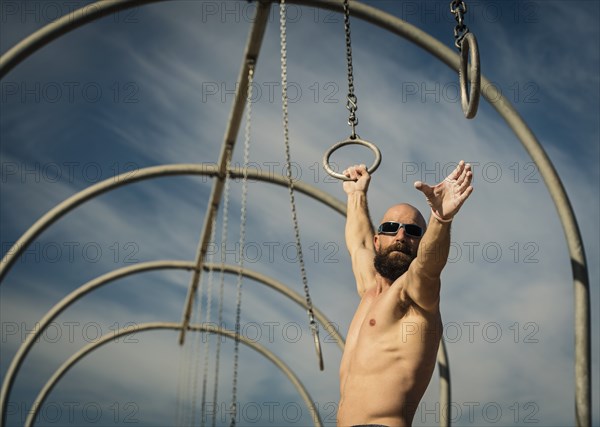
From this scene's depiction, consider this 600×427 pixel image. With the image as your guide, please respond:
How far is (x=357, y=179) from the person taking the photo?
614cm

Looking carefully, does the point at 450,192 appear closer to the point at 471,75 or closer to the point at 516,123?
the point at 471,75

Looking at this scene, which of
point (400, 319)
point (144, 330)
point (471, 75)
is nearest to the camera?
point (471, 75)

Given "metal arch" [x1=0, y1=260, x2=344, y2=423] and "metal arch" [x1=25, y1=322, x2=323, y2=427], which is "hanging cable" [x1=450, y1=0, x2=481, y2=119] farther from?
"metal arch" [x1=25, y1=322, x2=323, y2=427]

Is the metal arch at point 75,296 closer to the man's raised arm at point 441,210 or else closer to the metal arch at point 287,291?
the metal arch at point 287,291

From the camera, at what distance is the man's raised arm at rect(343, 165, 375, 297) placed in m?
5.46

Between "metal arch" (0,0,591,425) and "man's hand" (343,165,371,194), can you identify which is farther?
"metal arch" (0,0,591,425)

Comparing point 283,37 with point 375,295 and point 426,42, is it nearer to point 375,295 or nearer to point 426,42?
point 426,42

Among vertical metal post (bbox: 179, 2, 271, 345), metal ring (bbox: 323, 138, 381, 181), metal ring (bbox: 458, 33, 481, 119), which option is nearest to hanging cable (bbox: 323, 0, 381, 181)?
metal ring (bbox: 323, 138, 381, 181)

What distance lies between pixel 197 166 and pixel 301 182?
1.75m

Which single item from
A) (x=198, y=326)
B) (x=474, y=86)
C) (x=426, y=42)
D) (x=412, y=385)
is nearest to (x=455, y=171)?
(x=474, y=86)

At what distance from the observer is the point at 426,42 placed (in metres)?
7.66

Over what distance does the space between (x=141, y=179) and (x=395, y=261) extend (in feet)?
26.8

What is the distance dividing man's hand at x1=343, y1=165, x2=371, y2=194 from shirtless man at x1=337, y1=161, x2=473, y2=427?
1.15 meters

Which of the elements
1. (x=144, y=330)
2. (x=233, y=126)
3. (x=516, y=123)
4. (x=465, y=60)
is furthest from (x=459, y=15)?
(x=144, y=330)
